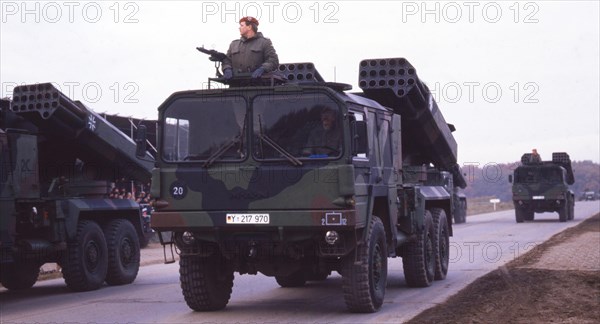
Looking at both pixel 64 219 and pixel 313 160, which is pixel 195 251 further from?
pixel 64 219

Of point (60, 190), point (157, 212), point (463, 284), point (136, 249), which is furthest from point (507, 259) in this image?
point (157, 212)

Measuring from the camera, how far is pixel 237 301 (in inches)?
471

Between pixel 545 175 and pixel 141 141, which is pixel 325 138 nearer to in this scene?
pixel 141 141

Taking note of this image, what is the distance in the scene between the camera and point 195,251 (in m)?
10.3

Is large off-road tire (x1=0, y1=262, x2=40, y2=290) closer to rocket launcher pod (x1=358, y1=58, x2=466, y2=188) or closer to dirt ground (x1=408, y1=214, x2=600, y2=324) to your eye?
rocket launcher pod (x1=358, y1=58, x2=466, y2=188)

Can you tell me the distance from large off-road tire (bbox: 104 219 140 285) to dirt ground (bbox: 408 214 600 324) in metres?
5.71

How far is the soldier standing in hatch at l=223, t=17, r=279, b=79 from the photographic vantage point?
11.1 meters

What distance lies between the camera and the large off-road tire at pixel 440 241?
1414 cm

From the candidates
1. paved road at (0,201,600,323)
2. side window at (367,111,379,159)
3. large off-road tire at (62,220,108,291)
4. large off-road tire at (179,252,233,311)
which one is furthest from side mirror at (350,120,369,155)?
large off-road tire at (62,220,108,291)

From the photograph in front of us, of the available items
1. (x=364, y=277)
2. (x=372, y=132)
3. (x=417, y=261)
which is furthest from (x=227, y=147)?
(x=417, y=261)

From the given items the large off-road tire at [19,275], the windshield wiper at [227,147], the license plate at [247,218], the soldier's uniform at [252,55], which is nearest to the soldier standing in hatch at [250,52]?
the soldier's uniform at [252,55]

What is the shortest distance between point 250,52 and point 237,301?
10.4 ft

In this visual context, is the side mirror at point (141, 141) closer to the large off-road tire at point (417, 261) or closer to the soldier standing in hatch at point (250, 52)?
the soldier standing in hatch at point (250, 52)

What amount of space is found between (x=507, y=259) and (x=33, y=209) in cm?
885
